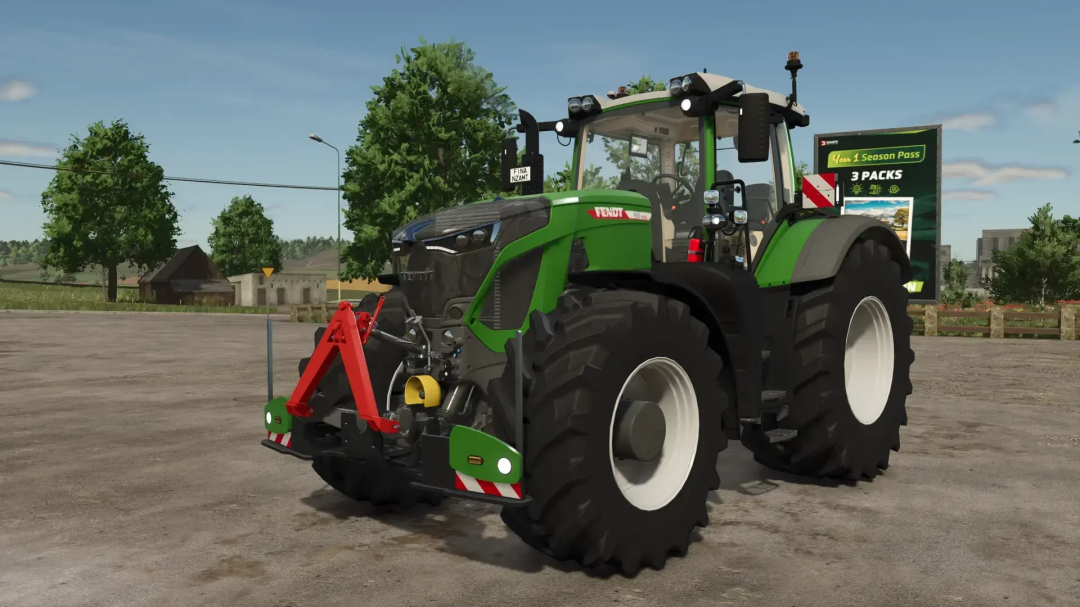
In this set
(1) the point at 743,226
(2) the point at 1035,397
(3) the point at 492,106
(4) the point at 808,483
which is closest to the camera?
→ (1) the point at 743,226

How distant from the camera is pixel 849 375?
7375mm

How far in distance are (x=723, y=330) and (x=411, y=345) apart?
1888mm

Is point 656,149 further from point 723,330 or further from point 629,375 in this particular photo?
point 629,375

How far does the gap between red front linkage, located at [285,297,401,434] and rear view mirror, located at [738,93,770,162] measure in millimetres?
2580

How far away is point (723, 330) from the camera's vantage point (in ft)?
17.8

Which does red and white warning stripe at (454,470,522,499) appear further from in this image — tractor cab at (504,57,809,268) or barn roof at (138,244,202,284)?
barn roof at (138,244,202,284)

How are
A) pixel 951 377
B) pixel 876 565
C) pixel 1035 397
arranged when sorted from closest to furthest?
1. pixel 876 565
2. pixel 1035 397
3. pixel 951 377

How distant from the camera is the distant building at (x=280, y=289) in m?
79.6

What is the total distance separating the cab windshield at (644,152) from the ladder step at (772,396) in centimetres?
152

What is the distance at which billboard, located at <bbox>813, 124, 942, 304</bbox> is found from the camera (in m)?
26.6

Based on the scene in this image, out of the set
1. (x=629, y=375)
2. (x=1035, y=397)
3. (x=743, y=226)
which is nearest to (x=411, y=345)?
(x=629, y=375)

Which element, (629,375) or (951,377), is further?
(951,377)

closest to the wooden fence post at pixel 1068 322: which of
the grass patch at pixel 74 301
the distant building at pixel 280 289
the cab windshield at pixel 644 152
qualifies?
the cab windshield at pixel 644 152

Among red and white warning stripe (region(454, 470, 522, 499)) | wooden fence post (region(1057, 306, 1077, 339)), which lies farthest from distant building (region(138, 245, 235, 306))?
red and white warning stripe (region(454, 470, 522, 499))
